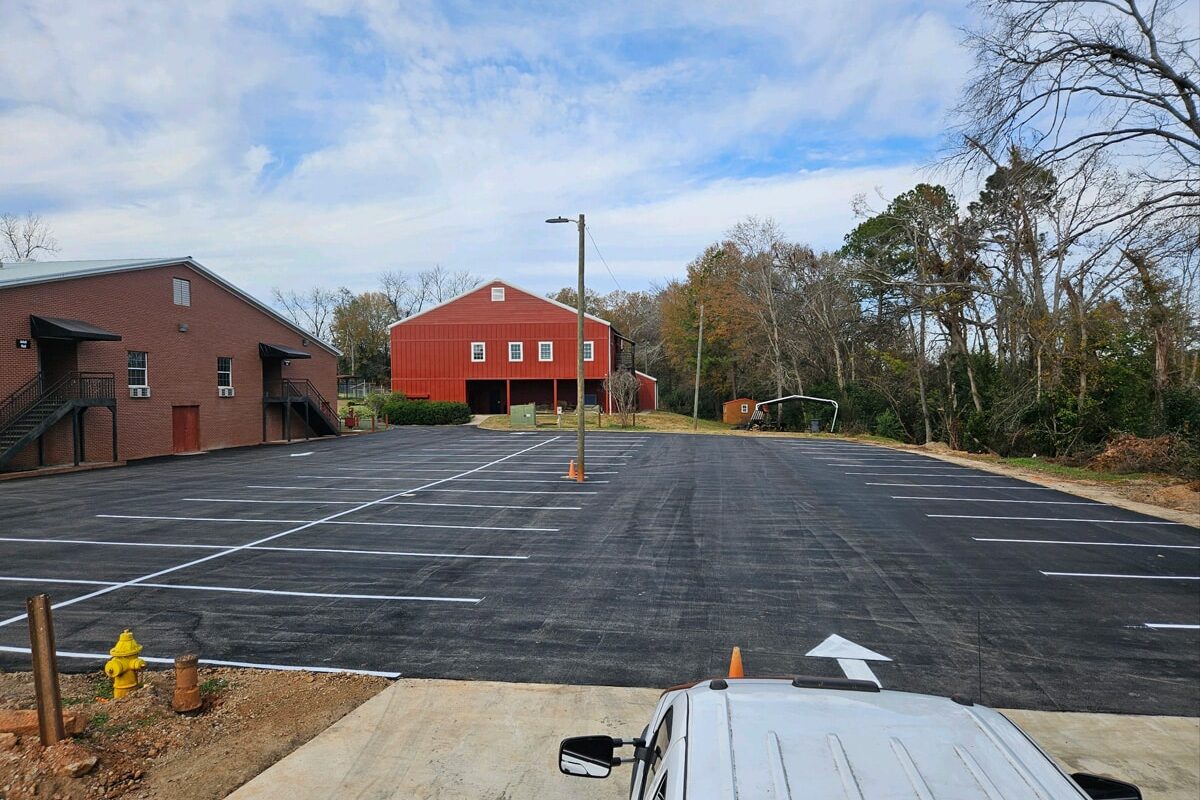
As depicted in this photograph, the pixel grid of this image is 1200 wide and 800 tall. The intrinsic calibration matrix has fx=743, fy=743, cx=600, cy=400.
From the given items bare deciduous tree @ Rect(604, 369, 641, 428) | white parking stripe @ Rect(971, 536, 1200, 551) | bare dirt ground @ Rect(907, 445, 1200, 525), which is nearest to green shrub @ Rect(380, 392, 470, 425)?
bare deciduous tree @ Rect(604, 369, 641, 428)

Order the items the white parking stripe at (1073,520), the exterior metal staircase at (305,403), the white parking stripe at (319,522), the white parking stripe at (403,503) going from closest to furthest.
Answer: the white parking stripe at (319,522) < the white parking stripe at (1073,520) < the white parking stripe at (403,503) < the exterior metal staircase at (305,403)

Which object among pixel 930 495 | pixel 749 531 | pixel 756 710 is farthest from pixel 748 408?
pixel 756 710

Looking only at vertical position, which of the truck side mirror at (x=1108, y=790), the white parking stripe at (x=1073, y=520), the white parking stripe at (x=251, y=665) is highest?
the truck side mirror at (x=1108, y=790)

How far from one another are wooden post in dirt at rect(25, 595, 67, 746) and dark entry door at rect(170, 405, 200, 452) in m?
28.5

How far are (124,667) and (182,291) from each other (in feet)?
96.7

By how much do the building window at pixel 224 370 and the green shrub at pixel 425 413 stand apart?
15.1 meters

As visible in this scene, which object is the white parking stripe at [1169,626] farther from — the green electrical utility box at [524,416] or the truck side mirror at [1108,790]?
the green electrical utility box at [524,416]

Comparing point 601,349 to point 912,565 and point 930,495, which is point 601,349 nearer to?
point 930,495

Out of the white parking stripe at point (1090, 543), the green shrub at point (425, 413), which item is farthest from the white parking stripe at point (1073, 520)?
the green shrub at point (425, 413)

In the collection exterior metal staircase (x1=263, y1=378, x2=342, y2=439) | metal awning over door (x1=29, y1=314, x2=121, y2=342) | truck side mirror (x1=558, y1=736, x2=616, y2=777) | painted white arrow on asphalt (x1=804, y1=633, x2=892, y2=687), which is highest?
metal awning over door (x1=29, y1=314, x2=121, y2=342)

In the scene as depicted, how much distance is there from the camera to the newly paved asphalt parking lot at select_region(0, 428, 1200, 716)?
7.41m

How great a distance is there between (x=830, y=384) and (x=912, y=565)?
124ft

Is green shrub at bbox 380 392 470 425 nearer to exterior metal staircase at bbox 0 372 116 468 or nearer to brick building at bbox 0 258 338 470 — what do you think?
brick building at bbox 0 258 338 470

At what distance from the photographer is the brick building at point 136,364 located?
24094 mm
